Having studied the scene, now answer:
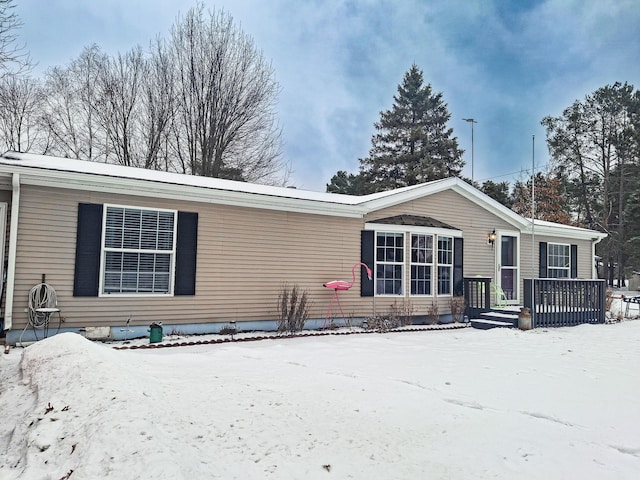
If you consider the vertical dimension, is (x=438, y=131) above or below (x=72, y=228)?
above

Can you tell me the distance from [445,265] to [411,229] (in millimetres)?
1360

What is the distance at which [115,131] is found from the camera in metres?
19.4

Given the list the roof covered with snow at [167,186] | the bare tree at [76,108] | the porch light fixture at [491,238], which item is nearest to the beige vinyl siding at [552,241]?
the porch light fixture at [491,238]

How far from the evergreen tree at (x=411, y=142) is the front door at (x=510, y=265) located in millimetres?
15993

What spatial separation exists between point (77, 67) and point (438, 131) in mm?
21845

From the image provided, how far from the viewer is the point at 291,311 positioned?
875 centimetres

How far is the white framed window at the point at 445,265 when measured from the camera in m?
10.9

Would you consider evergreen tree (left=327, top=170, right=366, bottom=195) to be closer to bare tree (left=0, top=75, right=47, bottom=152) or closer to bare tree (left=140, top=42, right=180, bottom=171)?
bare tree (left=140, top=42, right=180, bottom=171)

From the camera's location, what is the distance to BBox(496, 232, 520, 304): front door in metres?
12.1

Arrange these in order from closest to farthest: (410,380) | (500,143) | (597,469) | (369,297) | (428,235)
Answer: (597,469) → (410,380) → (369,297) → (428,235) → (500,143)

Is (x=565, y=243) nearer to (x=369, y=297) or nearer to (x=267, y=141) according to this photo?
(x=369, y=297)

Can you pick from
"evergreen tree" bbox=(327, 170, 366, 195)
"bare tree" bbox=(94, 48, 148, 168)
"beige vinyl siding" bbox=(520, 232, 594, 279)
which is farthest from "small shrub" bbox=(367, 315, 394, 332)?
"evergreen tree" bbox=(327, 170, 366, 195)

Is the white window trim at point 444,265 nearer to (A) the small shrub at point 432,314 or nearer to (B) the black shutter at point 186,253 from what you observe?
(A) the small shrub at point 432,314

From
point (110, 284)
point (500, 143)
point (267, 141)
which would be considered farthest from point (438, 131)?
point (110, 284)
